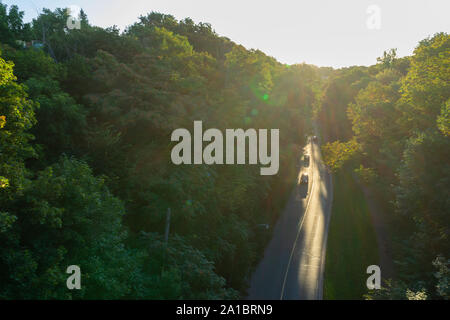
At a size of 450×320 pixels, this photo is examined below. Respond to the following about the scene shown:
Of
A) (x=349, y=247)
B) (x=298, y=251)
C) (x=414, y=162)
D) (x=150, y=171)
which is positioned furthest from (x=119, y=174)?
(x=349, y=247)

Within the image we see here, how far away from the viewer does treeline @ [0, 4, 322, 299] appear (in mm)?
11711

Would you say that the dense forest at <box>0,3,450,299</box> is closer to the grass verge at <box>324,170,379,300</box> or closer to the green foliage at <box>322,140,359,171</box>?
the green foliage at <box>322,140,359,171</box>

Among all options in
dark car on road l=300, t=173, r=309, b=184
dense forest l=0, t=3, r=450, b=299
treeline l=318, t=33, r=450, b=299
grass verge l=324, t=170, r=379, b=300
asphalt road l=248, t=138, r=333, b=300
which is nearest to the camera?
dense forest l=0, t=3, r=450, b=299

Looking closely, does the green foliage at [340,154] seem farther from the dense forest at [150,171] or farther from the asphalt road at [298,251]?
the asphalt road at [298,251]

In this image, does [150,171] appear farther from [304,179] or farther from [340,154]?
[304,179]

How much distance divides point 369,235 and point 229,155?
19.7 metres

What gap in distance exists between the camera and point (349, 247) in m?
35.3

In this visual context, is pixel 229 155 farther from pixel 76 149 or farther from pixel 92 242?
pixel 92 242

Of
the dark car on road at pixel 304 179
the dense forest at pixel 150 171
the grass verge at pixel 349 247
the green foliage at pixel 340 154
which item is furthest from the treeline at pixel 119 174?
the dark car on road at pixel 304 179

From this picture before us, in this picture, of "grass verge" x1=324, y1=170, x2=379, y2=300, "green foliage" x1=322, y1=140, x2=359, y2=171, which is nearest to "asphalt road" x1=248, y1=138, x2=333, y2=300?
"grass verge" x1=324, y1=170, x2=379, y2=300

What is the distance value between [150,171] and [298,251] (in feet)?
69.6

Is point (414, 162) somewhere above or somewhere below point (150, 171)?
above

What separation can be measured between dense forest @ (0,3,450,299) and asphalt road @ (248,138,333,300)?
1816 millimetres

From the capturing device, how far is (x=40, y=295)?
10750 millimetres
